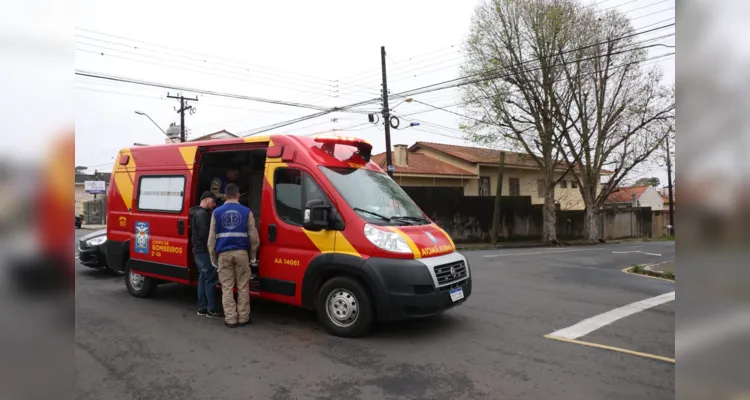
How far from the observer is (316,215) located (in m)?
5.36

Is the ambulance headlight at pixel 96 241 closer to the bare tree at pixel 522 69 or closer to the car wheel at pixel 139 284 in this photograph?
the car wheel at pixel 139 284

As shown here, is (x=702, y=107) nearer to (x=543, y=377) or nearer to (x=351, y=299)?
(x=543, y=377)

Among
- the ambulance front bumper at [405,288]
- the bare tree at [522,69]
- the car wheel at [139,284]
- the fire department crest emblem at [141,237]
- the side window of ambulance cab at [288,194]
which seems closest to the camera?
the ambulance front bumper at [405,288]

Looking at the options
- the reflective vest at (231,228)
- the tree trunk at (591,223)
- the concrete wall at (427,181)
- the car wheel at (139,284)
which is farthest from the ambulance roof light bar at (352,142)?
the tree trunk at (591,223)

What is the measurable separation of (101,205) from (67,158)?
161 ft

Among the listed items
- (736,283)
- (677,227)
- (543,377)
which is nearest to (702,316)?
(736,283)

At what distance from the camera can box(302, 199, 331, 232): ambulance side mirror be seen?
5.36 metres

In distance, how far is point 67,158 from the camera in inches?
48.9

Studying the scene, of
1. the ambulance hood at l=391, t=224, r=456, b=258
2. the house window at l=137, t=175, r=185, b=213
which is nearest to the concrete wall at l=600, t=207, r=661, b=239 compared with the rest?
the ambulance hood at l=391, t=224, r=456, b=258

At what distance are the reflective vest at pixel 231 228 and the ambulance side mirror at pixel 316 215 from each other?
90cm

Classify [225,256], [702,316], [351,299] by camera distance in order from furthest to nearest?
[225,256] < [351,299] < [702,316]

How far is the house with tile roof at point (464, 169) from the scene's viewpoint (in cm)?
2949

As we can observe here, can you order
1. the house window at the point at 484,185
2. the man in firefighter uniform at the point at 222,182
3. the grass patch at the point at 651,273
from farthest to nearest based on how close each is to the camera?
1. the house window at the point at 484,185
2. the grass patch at the point at 651,273
3. the man in firefighter uniform at the point at 222,182

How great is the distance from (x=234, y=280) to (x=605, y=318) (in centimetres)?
527
